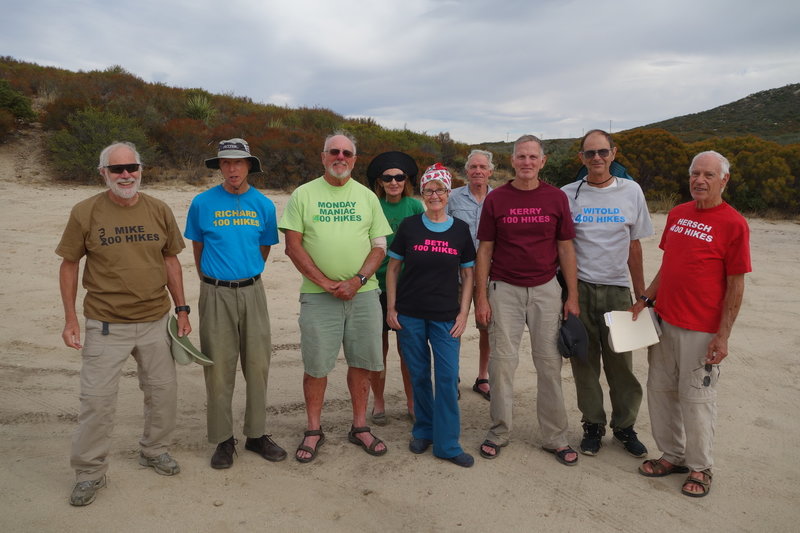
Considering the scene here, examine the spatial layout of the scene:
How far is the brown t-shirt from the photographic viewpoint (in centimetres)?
344

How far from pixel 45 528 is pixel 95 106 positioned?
1501 cm

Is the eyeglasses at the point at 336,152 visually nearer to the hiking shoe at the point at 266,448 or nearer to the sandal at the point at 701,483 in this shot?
the hiking shoe at the point at 266,448

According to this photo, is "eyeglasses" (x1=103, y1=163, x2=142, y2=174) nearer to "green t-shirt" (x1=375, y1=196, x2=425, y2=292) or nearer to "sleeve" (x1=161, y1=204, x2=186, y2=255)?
"sleeve" (x1=161, y1=204, x2=186, y2=255)

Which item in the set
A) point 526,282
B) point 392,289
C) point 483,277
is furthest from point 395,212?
point 526,282

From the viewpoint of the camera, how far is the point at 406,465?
13.1 feet

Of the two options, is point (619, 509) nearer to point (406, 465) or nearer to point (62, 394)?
point (406, 465)

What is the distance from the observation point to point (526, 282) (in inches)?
156

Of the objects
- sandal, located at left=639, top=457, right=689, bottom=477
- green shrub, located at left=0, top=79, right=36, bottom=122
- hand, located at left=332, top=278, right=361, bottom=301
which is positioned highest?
green shrub, located at left=0, top=79, right=36, bottom=122

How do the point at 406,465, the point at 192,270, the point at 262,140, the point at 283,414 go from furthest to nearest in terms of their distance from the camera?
1. the point at 262,140
2. the point at 192,270
3. the point at 283,414
4. the point at 406,465

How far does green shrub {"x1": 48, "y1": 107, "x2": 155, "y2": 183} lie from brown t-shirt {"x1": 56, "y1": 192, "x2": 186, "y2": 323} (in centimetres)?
1074

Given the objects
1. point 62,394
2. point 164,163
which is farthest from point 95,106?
point 62,394

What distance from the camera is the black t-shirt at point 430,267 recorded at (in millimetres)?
3930

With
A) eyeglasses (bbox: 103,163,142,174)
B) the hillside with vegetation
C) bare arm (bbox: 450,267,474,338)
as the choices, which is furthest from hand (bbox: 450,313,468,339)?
the hillside with vegetation

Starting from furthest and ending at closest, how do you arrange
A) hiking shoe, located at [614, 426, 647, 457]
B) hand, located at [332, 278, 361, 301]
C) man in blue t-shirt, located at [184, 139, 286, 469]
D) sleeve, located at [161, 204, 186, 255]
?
1. hiking shoe, located at [614, 426, 647, 457]
2. hand, located at [332, 278, 361, 301]
3. man in blue t-shirt, located at [184, 139, 286, 469]
4. sleeve, located at [161, 204, 186, 255]
